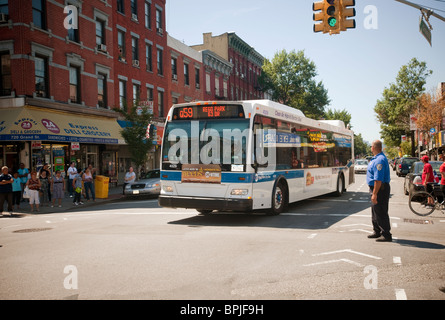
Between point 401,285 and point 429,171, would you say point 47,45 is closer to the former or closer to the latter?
point 429,171

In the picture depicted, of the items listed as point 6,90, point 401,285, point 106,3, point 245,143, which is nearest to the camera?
point 401,285

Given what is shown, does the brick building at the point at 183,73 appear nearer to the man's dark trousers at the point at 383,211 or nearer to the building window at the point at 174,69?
the building window at the point at 174,69

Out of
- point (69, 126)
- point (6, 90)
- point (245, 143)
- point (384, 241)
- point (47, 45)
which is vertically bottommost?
point (384, 241)

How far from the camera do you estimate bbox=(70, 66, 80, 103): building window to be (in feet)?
78.7

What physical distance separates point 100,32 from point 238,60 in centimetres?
2969

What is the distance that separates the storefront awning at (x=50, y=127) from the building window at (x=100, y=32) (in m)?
5.51

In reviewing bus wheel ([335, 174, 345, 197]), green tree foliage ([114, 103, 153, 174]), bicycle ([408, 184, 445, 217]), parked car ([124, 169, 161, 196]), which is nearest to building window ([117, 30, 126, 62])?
Answer: green tree foliage ([114, 103, 153, 174])

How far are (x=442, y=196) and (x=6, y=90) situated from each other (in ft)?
66.4

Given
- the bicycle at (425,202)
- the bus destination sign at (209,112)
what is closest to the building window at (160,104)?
the bus destination sign at (209,112)

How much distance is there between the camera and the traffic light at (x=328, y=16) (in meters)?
10.7

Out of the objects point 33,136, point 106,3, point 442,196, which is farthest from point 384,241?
point 106,3

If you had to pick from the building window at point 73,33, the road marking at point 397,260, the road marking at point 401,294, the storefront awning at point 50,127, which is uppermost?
the building window at point 73,33

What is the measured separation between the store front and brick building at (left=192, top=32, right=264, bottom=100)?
26826 mm

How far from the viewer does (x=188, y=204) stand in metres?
10.4
